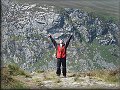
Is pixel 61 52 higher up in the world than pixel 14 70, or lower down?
higher up

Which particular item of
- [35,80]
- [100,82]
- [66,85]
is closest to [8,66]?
[35,80]

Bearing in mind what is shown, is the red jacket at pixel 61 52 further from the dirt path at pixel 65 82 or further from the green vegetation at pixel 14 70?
the green vegetation at pixel 14 70

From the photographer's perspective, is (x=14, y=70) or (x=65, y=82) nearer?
(x=65, y=82)

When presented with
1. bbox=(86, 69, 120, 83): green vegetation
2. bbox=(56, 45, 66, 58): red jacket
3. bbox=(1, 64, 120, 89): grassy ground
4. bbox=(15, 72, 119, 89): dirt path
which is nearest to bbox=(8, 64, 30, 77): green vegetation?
bbox=(1, 64, 120, 89): grassy ground

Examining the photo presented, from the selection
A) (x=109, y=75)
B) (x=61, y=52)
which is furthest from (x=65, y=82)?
→ (x=61, y=52)

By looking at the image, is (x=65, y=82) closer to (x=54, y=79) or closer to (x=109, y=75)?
(x=54, y=79)

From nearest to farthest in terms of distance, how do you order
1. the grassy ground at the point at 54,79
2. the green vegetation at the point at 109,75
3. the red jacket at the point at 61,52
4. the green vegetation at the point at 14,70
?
the grassy ground at the point at 54,79 → the green vegetation at the point at 109,75 → the green vegetation at the point at 14,70 → the red jacket at the point at 61,52

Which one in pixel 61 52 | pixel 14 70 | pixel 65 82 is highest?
pixel 61 52

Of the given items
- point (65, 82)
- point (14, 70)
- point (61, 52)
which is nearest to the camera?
point (65, 82)

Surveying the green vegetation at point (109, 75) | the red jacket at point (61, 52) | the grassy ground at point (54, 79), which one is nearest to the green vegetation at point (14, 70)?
the grassy ground at point (54, 79)

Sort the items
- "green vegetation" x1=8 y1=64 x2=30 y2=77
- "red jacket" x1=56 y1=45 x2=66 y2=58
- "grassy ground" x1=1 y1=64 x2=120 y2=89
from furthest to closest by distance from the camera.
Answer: "red jacket" x1=56 y1=45 x2=66 y2=58 < "green vegetation" x1=8 y1=64 x2=30 y2=77 < "grassy ground" x1=1 y1=64 x2=120 y2=89

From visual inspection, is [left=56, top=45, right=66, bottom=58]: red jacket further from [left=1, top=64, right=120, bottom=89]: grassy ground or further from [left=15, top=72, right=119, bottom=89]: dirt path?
[left=15, top=72, right=119, bottom=89]: dirt path

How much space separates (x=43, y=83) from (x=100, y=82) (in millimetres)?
3255

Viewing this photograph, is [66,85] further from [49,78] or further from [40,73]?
[40,73]
